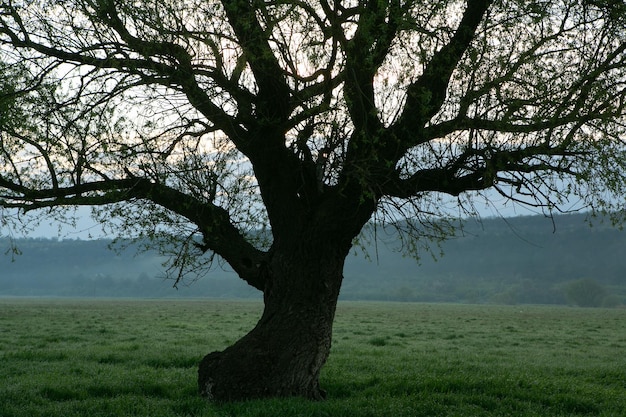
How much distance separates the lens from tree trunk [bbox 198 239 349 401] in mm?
12359

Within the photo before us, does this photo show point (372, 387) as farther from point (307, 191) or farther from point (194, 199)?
point (194, 199)

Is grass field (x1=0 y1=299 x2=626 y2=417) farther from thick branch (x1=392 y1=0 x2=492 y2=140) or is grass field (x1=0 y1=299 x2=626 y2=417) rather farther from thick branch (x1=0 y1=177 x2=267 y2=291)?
thick branch (x1=392 y1=0 x2=492 y2=140)

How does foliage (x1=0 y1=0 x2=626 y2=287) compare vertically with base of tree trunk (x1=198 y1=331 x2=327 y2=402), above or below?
above

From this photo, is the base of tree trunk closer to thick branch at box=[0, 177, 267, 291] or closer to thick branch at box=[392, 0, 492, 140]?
thick branch at box=[0, 177, 267, 291]

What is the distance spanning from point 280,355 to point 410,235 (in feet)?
11.5

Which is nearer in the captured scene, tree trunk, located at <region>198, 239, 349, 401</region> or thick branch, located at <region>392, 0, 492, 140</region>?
thick branch, located at <region>392, 0, 492, 140</region>

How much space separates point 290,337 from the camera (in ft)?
40.5

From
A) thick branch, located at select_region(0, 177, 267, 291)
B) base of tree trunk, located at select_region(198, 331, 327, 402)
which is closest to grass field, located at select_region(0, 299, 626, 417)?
base of tree trunk, located at select_region(198, 331, 327, 402)

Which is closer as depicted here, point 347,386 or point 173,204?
point 173,204

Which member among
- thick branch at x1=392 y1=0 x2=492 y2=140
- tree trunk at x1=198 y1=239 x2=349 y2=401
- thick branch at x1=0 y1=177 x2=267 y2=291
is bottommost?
tree trunk at x1=198 y1=239 x2=349 y2=401

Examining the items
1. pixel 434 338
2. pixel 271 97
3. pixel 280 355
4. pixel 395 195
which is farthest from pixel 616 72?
pixel 434 338

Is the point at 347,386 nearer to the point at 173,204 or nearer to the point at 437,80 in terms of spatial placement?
the point at 173,204

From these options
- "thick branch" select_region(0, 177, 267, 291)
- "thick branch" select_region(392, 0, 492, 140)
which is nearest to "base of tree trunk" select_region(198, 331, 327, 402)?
"thick branch" select_region(0, 177, 267, 291)

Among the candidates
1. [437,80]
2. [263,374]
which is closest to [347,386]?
[263,374]
